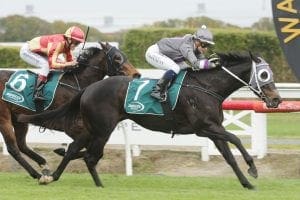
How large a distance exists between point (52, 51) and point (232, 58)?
225 cm

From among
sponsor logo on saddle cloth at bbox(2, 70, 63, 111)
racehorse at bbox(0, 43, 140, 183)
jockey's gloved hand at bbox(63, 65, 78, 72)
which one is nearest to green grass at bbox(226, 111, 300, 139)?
racehorse at bbox(0, 43, 140, 183)

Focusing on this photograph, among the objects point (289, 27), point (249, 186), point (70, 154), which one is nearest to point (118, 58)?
point (70, 154)

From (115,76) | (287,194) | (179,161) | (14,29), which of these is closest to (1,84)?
(115,76)

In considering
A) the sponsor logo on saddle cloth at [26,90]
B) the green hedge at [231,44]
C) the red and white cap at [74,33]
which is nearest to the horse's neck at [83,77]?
the sponsor logo on saddle cloth at [26,90]

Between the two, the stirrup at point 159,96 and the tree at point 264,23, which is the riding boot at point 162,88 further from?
the tree at point 264,23

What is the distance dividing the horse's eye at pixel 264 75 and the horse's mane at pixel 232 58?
292 mm

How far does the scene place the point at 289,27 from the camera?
973 cm

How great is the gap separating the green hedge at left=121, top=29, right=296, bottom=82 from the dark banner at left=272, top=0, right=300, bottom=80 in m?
14.5

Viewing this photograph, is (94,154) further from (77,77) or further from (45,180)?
(77,77)

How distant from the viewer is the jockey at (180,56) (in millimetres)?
9875

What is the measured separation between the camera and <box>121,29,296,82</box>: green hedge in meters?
24.5

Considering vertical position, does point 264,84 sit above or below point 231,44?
above

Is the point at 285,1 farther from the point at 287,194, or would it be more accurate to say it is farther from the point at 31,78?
the point at 31,78

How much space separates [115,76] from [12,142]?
1542 mm
